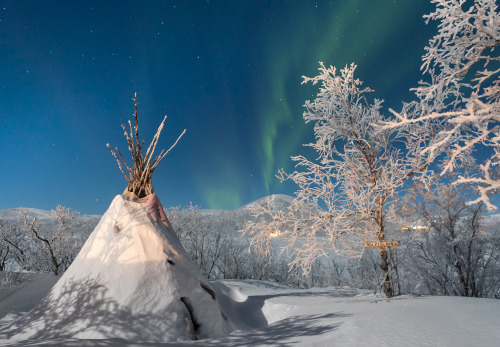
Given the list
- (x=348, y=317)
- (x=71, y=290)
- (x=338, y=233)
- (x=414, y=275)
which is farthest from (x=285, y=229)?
(x=414, y=275)

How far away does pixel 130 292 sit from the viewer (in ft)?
14.6

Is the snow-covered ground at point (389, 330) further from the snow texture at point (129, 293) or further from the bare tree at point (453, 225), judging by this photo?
the bare tree at point (453, 225)

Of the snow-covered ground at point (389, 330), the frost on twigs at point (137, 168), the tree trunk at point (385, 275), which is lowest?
the snow-covered ground at point (389, 330)

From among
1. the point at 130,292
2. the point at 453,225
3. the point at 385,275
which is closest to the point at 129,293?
the point at 130,292

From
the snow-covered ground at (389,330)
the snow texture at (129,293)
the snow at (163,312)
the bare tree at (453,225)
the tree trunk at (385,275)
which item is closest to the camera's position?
the snow-covered ground at (389,330)

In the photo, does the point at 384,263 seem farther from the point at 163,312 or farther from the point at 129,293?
the point at 129,293

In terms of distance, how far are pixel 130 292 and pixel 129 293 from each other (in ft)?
0.07

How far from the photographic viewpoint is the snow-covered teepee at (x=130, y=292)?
4141 millimetres

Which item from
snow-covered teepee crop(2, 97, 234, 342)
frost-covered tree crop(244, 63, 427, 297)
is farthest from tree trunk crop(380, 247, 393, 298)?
snow-covered teepee crop(2, 97, 234, 342)

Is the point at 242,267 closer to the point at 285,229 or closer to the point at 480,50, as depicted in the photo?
the point at 285,229

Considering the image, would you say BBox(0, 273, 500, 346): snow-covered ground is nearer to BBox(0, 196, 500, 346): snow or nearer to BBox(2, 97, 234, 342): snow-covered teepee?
BBox(0, 196, 500, 346): snow

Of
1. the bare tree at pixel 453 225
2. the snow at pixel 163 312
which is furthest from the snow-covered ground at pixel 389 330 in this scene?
the bare tree at pixel 453 225

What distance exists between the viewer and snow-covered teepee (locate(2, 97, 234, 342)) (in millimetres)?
4141

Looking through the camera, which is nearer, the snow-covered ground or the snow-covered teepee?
the snow-covered ground
